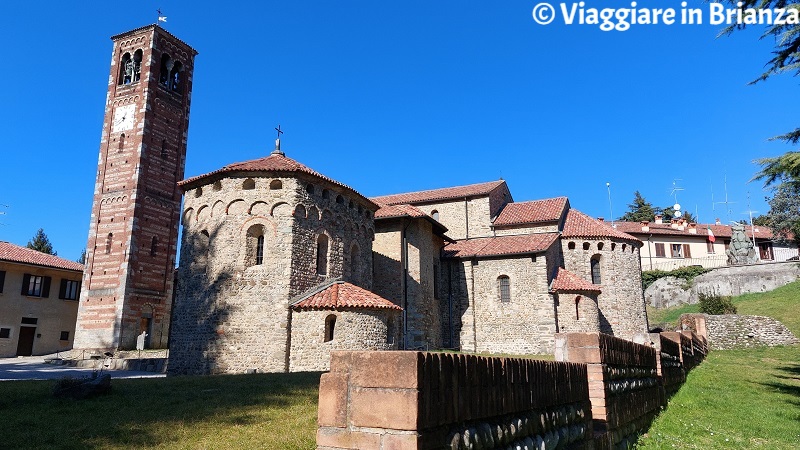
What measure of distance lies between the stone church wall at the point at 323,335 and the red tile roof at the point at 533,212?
15510mm

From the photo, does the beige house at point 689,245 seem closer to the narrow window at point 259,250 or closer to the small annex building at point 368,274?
the small annex building at point 368,274

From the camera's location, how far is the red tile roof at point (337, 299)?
17891 millimetres

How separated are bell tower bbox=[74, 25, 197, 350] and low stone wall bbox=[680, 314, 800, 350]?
30119 mm

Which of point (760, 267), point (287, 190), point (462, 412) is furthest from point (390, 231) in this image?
point (760, 267)

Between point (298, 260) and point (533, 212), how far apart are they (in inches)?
698

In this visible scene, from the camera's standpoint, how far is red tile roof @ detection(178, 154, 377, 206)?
765 inches

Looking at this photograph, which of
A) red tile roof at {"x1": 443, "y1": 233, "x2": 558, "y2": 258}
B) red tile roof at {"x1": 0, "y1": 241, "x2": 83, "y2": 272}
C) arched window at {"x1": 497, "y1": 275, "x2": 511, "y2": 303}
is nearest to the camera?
red tile roof at {"x1": 443, "y1": 233, "x2": 558, "y2": 258}

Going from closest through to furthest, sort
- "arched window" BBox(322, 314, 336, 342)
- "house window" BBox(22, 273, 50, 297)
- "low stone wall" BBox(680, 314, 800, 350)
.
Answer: "arched window" BBox(322, 314, 336, 342) → "low stone wall" BBox(680, 314, 800, 350) → "house window" BBox(22, 273, 50, 297)

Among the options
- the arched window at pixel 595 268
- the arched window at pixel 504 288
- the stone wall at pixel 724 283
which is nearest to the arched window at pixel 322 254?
the arched window at pixel 504 288

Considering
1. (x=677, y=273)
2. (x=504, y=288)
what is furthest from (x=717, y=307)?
(x=504, y=288)

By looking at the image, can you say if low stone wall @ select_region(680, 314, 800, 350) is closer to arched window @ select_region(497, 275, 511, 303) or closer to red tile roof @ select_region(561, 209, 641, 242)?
red tile roof @ select_region(561, 209, 641, 242)

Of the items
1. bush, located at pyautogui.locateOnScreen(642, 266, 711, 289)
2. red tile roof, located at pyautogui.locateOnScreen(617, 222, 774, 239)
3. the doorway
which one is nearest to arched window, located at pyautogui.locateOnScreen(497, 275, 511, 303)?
bush, located at pyautogui.locateOnScreen(642, 266, 711, 289)

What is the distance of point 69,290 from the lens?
35219 mm

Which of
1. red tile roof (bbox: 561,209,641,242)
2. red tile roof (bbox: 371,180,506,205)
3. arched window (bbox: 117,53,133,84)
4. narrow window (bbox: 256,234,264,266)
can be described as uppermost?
Result: arched window (bbox: 117,53,133,84)
